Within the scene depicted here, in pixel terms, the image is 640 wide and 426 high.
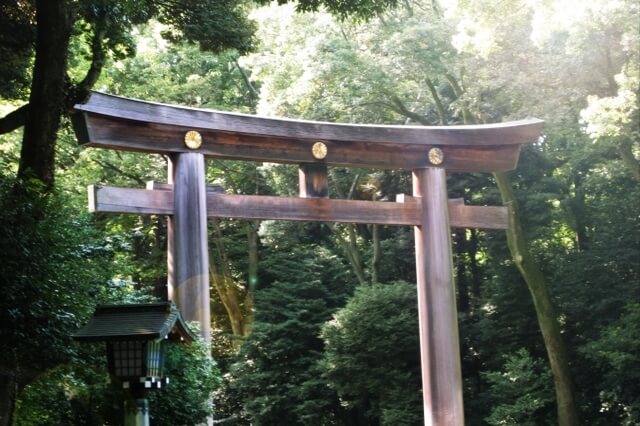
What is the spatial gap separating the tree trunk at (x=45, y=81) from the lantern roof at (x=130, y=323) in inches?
57.6

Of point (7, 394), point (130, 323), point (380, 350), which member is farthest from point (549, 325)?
point (7, 394)

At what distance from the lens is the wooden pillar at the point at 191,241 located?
780 cm

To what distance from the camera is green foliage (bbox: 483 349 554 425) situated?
45.0 ft

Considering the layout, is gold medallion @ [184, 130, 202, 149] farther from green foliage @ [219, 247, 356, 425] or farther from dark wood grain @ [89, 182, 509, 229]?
green foliage @ [219, 247, 356, 425]

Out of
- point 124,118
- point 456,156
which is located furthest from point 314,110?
point 124,118

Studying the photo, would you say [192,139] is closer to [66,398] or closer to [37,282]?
[37,282]

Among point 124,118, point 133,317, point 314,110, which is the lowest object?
point 133,317

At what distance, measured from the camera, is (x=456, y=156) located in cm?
969

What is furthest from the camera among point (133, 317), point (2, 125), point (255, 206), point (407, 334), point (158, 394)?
point (407, 334)

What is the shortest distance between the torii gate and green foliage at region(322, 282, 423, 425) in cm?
525

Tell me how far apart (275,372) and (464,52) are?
7408 mm

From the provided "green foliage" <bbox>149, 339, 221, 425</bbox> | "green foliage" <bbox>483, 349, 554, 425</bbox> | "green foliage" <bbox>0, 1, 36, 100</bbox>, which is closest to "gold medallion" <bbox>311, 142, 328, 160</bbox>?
"green foliage" <bbox>149, 339, 221, 425</bbox>

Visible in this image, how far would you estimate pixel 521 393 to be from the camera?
1398 centimetres

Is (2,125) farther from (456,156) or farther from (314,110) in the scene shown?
(314,110)
